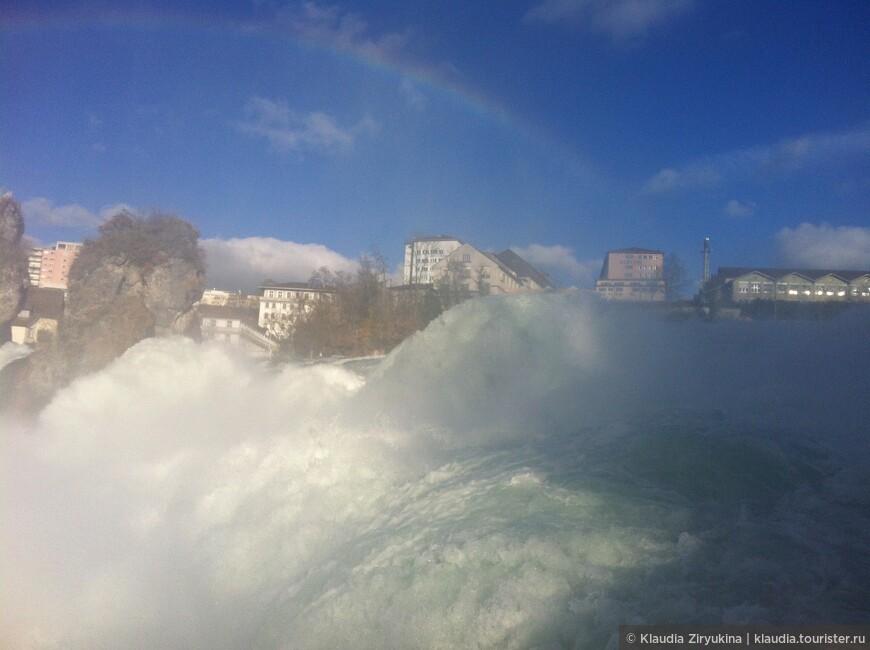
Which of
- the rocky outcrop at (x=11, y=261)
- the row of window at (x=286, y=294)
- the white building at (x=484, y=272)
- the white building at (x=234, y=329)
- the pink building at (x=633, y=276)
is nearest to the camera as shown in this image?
the pink building at (x=633, y=276)

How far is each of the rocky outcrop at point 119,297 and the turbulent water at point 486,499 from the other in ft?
25.6

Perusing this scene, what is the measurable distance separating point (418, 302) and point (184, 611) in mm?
12788

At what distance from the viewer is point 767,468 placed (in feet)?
18.0

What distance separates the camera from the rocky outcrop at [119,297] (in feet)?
62.0

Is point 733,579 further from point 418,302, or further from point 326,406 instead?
point 418,302

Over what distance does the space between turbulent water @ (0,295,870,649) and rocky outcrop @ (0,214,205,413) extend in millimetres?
7789

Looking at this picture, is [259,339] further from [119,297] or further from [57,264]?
[57,264]

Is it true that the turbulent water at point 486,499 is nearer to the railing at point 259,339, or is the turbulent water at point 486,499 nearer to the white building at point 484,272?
the white building at point 484,272

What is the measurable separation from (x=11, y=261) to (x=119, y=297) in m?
3.60

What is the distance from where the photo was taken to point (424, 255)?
21.8 meters

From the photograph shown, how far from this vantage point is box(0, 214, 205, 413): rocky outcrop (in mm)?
18906

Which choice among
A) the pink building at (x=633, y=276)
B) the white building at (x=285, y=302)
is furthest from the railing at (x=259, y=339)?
the pink building at (x=633, y=276)

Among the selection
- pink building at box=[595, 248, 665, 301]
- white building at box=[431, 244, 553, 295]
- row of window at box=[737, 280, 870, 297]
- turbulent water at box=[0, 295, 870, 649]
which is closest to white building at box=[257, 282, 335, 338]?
white building at box=[431, 244, 553, 295]

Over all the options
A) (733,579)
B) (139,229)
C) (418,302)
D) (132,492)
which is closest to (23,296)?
(139,229)
